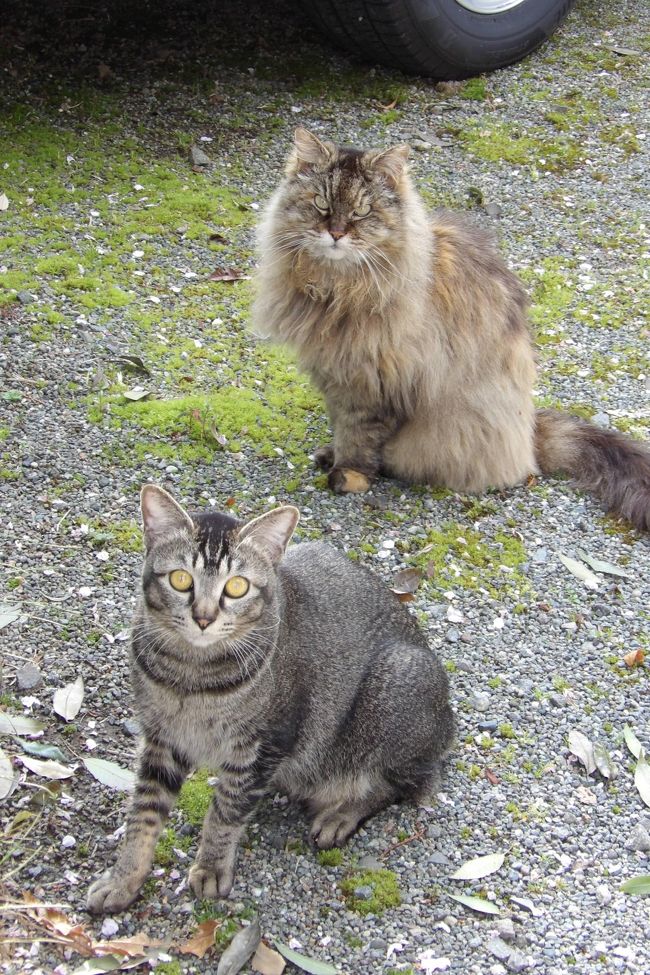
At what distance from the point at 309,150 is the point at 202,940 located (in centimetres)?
334

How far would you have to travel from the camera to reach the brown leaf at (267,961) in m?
3.20

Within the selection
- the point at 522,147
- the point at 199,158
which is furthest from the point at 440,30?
the point at 199,158

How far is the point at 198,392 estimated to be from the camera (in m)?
5.61

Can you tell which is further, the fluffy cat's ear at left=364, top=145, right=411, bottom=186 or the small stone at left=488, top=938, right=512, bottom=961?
the fluffy cat's ear at left=364, top=145, right=411, bottom=186

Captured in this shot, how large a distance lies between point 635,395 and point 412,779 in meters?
3.19

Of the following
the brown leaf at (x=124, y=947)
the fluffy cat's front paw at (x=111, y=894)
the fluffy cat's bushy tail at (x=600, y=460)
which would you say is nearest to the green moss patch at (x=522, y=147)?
the fluffy cat's bushy tail at (x=600, y=460)

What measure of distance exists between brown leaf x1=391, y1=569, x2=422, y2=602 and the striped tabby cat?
2.37 feet

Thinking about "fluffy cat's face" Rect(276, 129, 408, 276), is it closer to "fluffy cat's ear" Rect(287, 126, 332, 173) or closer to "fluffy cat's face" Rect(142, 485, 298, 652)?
"fluffy cat's ear" Rect(287, 126, 332, 173)

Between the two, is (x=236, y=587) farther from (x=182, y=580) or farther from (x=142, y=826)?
(x=142, y=826)

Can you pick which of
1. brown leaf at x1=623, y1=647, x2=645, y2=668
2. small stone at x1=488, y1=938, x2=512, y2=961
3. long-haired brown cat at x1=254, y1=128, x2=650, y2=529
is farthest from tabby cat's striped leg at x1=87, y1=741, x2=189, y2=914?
long-haired brown cat at x1=254, y1=128, x2=650, y2=529

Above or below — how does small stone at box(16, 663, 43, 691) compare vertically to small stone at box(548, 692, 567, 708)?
above

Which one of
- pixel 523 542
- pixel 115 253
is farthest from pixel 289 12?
pixel 523 542

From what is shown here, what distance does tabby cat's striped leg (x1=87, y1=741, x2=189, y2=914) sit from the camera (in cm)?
326

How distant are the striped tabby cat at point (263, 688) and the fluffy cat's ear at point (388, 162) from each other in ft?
6.26
